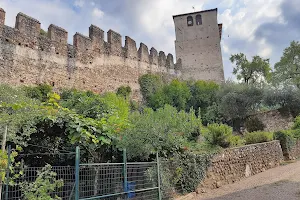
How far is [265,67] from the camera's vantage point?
29375 millimetres

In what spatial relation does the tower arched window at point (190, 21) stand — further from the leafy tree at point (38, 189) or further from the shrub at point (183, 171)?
the leafy tree at point (38, 189)

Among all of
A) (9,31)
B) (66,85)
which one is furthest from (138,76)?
(9,31)

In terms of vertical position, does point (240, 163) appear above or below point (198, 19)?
below

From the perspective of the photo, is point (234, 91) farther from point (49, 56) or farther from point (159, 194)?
point (159, 194)

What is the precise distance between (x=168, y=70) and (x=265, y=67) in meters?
10.8

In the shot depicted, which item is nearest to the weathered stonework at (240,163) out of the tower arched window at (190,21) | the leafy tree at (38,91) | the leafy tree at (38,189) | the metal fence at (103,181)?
the metal fence at (103,181)

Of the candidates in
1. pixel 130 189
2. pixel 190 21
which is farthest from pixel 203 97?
pixel 130 189

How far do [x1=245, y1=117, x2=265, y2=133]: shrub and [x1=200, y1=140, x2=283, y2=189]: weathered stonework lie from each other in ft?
25.5

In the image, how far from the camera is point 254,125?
67.6ft

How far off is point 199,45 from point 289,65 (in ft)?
31.8

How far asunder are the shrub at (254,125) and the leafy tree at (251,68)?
9.35 m

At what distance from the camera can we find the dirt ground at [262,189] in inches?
273

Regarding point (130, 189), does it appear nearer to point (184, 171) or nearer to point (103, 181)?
point (103, 181)

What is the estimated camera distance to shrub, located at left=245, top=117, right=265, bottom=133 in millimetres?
20469
